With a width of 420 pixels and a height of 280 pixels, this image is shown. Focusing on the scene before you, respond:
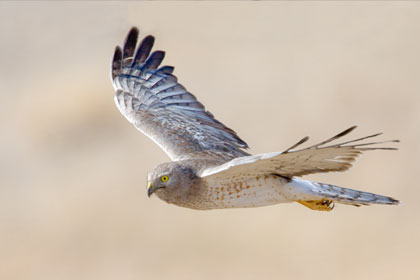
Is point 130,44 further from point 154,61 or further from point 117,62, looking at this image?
point 154,61

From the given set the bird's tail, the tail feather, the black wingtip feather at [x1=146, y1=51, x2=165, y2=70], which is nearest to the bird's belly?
the bird's tail

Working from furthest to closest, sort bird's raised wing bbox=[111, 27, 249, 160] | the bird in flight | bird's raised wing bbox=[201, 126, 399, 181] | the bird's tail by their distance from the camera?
bird's raised wing bbox=[111, 27, 249, 160]
the bird's tail
the bird in flight
bird's raised wing bbox=[201, 126, 399, 181]

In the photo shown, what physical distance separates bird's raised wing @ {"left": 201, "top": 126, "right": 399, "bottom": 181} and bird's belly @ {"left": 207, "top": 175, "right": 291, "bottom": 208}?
8 centimetres

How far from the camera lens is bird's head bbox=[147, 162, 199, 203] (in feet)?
34.1

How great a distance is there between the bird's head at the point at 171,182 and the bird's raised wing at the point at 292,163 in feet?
0.63

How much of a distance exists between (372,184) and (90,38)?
8.97 m

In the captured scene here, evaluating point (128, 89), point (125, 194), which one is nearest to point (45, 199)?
point (125, 194)

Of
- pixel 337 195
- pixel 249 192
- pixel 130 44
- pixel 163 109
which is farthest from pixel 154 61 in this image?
pixel 337 195

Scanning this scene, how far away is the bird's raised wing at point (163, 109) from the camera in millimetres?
11891

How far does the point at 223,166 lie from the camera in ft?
32.1

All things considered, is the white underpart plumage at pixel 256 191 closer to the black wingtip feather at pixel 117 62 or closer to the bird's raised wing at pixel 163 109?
the bird's raised wing at pixel 163 109

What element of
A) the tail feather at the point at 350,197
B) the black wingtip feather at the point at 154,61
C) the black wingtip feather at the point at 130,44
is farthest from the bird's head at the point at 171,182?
the black wingtip feather at the point at 130,44

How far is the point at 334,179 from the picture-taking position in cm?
2050

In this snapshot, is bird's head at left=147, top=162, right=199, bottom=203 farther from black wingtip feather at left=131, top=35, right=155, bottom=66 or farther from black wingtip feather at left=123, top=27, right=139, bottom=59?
black wingtip feather at left=123, top=27, right=139, bottom=59
